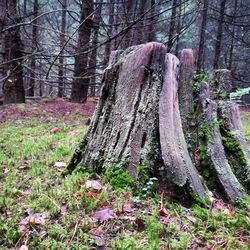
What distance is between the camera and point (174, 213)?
7.92 ft

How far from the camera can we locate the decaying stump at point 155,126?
2.73m

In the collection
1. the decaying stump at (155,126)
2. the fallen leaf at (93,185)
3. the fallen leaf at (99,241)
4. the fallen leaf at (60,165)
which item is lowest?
the fallen leaf at (99,241)

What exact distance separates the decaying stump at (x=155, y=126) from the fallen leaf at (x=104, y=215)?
0.47 m

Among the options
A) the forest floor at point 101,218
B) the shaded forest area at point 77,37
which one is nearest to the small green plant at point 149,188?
the forest floor at point 101,218

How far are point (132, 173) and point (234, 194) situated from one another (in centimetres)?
96

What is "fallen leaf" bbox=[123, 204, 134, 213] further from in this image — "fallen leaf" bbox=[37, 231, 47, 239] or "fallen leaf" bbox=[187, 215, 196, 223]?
"fallen leaf" bbox=[37, 231, 47, 239]

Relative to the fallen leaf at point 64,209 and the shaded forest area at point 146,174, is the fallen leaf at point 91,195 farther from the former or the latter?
the fallen leaf at point 64,209

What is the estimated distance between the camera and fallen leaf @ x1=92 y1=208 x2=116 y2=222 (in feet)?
7.50

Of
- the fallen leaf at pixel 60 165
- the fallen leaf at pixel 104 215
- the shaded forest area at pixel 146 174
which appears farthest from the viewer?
the fallen leaf at pixel 60 165

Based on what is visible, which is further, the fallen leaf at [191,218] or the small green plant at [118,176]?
the small green plant at [118,176]

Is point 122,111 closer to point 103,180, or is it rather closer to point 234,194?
point 103,180

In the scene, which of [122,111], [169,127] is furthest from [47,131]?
[169,127]

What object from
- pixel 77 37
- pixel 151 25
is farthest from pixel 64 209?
pixel 77 37

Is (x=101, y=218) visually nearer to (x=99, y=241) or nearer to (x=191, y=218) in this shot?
(x=99, y=241)
